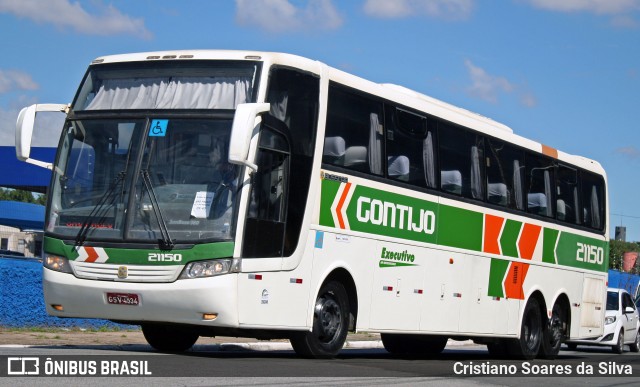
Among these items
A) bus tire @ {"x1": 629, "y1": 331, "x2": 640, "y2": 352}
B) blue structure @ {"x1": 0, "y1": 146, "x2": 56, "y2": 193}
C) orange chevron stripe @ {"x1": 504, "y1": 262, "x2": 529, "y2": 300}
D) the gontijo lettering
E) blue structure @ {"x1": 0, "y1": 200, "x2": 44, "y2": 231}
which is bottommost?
bus tire @ {"x1": 629, "y1": 331, "x2": 640, "y2": 352}

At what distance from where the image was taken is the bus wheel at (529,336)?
19891mm

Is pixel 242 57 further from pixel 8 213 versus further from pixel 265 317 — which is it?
pixel 8 213

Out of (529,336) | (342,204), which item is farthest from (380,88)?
(529,336)

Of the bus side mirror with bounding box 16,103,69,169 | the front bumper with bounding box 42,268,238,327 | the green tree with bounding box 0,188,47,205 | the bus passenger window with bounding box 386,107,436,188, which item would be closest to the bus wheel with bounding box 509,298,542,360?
the bus passenger window with bounding box 386,107,436,188

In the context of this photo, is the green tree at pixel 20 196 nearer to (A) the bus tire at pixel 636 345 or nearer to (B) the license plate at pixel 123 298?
(A) the bus tire at pixel 636 345

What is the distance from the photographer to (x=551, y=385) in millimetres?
12539

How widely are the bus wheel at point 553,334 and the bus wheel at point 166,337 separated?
25.7 ft

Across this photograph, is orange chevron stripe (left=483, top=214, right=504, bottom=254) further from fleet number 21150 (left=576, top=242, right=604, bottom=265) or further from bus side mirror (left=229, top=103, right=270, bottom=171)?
bus side mirror (left=229, top=103, right=270, bottom=171)

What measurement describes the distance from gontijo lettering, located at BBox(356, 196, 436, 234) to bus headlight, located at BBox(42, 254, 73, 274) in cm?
395

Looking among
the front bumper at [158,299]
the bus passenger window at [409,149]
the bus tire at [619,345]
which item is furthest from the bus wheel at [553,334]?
the front bumper at [158,299]

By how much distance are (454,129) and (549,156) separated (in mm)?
4060

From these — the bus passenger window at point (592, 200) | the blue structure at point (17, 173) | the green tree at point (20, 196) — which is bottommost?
the bus passenger window at point (592, 200)

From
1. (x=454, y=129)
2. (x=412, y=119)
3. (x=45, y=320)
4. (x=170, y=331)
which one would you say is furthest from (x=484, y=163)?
(x=45, y=320)

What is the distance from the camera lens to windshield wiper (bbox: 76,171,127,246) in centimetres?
1303
